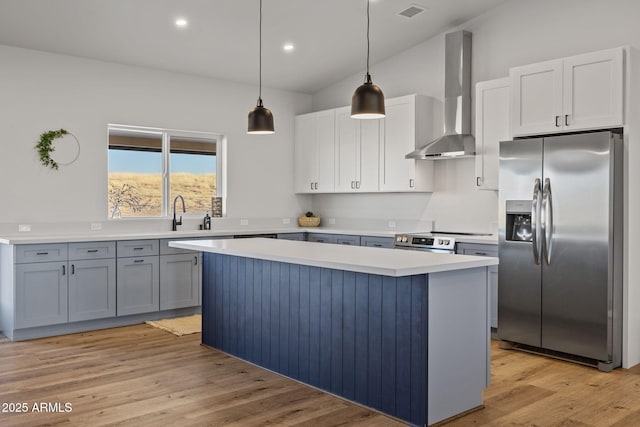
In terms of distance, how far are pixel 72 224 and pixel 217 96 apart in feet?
7.51

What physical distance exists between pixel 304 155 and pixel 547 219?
379 cm

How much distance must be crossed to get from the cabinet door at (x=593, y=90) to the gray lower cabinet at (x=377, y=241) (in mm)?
2194

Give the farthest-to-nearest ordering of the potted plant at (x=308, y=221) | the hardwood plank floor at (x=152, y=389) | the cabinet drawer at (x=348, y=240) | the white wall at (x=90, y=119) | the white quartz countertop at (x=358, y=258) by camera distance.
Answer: the potted plant at (x=308, y=221)
the cabinet drawer at (x=348, y=240)
the white wall at (x=90, y=119)
the hardwood plank floor at (x=152, y=389)
the white quartz countertop at (x=358, y=258)

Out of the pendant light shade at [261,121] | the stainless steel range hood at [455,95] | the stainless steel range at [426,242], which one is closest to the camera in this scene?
the pendant light shade at [261,121]

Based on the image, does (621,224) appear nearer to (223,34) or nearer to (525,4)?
(525,4)

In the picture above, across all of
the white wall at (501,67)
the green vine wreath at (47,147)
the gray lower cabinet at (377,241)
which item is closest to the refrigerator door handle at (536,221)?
the white wall at (501,67)

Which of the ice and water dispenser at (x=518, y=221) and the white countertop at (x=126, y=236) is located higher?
the ice and water dispenser at (x=518, y=221)

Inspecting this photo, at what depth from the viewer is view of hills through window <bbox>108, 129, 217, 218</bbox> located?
6.27 metres

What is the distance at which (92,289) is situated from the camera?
5.42m

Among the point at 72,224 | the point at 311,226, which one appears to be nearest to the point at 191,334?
the point at 72,224

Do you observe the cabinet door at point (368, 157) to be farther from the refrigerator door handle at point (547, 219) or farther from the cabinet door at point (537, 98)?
the refrigerator door handle at point (547, 219)

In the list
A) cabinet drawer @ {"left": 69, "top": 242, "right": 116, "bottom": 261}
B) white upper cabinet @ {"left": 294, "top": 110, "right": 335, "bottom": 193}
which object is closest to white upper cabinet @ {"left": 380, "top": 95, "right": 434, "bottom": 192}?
Result: white upper cabinet @ {"left": 294, "top": 110, "right": 335, "bottom": 193}

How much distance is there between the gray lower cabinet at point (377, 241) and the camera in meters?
6.07

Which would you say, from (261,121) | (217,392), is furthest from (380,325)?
(261,121)
